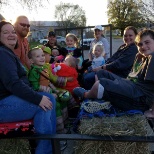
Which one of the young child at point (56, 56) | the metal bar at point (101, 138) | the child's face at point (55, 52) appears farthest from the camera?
the child's face at point (55, 52)

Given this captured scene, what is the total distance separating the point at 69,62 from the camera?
418 centimetres

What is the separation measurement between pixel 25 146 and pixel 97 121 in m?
0.81

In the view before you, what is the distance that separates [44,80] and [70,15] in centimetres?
5728

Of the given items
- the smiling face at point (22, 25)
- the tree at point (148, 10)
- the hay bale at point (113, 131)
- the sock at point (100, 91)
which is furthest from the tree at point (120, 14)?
the hay bale at point (113, 131)

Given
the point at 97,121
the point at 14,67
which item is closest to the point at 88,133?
the point at 97,121

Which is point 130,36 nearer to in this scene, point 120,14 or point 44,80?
point 44,80

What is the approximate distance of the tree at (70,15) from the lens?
5609cm

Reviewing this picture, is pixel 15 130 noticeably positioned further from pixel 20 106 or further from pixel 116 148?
pixel 116 148

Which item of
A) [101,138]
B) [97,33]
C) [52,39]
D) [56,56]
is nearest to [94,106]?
[101,138]

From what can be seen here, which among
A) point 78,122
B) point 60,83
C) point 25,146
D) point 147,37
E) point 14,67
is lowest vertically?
point 25,146

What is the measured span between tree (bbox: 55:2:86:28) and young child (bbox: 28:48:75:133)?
5218 centimetres

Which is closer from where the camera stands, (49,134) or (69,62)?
(49,134)

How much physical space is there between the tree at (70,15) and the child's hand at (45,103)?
53.2 meters

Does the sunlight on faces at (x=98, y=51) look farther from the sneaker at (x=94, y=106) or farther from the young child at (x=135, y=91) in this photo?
the sneaker at (x=94, y=106)
